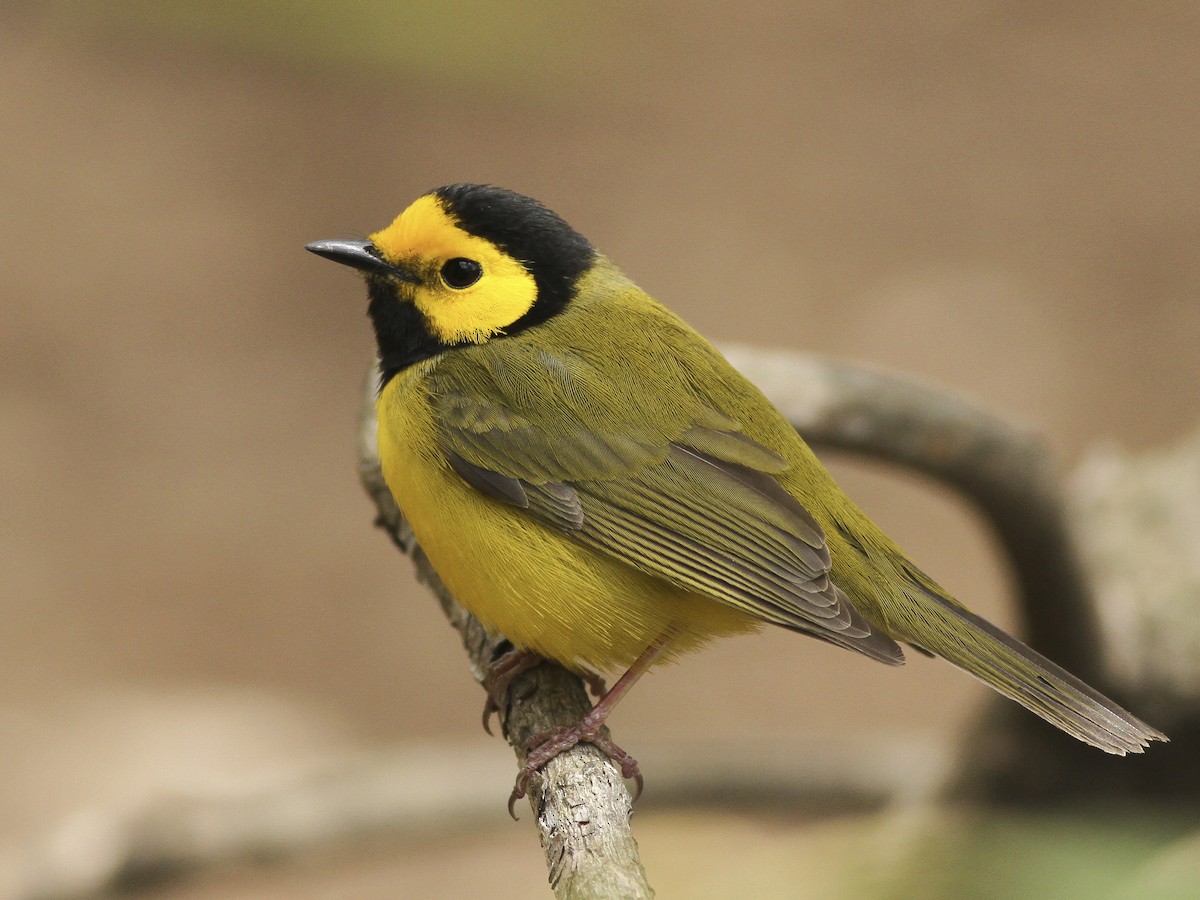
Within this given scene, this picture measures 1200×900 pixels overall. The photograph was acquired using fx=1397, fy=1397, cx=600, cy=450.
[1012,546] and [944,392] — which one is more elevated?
[944,392]

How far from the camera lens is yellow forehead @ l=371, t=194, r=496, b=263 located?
3.40m

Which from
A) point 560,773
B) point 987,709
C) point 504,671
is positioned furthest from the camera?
point 987,709

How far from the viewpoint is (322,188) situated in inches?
354

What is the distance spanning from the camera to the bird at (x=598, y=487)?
3.03 m

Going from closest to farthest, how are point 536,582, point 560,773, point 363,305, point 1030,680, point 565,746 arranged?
1. point 560,773
2. point 565,746
3. point 1030,680
4. point 536,582
5. point 363,305

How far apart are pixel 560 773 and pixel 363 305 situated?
19.9ft

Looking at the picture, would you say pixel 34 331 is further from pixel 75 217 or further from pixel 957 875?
pixel 957 875

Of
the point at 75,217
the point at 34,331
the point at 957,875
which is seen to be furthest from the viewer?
the point at 75,217

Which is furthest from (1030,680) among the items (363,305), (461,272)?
(363,305)

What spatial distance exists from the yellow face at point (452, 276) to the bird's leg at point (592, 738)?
0.89 metres

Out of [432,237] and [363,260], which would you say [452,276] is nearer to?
[432,237]

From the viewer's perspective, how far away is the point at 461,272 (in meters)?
3.44

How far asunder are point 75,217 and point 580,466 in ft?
21.9

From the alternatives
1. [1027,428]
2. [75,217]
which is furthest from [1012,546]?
[75,217]
